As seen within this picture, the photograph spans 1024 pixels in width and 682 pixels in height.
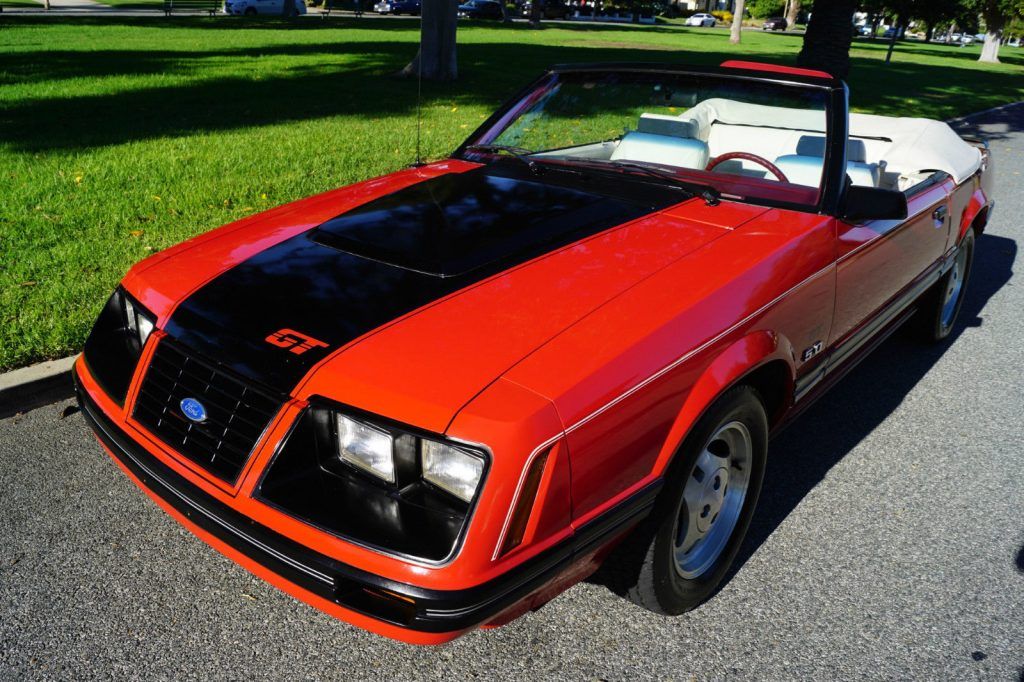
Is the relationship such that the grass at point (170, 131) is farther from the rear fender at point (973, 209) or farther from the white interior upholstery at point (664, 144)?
the rear fender at point (973, 209)

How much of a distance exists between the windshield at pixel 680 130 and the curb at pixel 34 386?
2.19 metres

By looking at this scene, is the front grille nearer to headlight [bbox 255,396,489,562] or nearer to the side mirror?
headlight [bbox 255,396,489,562]

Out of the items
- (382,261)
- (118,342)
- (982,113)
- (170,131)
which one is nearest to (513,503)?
(382,261)

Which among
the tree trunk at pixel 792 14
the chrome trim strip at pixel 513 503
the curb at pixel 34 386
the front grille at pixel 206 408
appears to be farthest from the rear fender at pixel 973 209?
the tree trunk at pixel 792 14

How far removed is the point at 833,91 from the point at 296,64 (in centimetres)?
1350

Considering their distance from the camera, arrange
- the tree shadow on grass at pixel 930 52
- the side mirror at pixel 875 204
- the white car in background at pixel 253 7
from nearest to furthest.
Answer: the side mirror at pixel 875 204 → the white car in background at pixel 253 7 → the tree shadow on grass at pixel 930 52

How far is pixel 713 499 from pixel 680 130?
1.93m

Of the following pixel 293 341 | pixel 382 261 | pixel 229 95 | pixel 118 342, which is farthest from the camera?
pixel 229 95

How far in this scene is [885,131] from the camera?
5.11 metres

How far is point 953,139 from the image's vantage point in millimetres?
5082

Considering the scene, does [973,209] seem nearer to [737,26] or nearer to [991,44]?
[737,26]

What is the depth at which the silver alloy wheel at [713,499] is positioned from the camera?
8.42ft

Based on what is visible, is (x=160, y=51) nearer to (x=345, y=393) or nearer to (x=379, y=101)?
(x=379, y=101)

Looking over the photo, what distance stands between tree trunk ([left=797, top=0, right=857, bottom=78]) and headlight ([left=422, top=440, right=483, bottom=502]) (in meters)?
13.7
